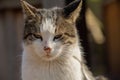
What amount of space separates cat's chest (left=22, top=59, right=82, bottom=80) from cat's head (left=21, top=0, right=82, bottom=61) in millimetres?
132

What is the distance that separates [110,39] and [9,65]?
263 cm

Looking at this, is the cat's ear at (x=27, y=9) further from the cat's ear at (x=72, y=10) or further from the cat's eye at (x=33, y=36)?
the cat's ear at (x=72, y=10)

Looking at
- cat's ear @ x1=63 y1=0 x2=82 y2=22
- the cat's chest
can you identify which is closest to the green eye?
the cat's chest

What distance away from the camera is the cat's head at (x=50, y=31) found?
16.9ft

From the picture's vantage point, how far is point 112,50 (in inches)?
482

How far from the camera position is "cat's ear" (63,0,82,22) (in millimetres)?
5332

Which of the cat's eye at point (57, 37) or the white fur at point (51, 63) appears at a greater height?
the cat's eye at point (57, 37)

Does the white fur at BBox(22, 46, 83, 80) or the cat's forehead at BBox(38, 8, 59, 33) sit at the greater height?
the cat's forehead at BBox(38, 8, 59, 33)

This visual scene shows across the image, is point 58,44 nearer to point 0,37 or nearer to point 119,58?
point 0,37

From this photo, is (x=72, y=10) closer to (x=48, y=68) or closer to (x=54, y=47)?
(x=54, y=47)

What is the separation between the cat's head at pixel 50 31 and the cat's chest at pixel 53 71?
0.43 ft

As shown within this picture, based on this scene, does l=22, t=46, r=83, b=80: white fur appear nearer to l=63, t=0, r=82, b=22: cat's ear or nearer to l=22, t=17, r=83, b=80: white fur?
l=22, t=17, r=83, b=80: white fur

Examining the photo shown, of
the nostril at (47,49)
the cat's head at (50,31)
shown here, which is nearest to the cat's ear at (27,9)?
the cat's head at (50,31)

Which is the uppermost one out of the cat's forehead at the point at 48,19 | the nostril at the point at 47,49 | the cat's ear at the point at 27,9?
the cat's ear at the point at 27,9
